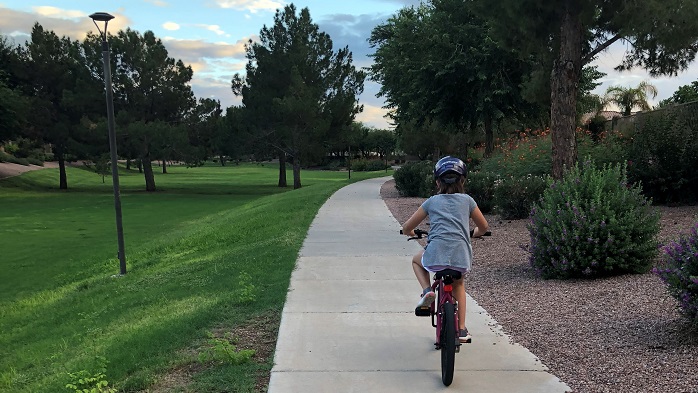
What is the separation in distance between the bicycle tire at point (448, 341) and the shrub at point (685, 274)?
207 centimetres

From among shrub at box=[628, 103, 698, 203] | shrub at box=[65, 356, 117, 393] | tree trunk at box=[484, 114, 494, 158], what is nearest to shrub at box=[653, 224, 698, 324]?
shrub at box=[65, 356, 117, 393]

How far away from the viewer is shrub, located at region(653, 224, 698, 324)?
15.0ft

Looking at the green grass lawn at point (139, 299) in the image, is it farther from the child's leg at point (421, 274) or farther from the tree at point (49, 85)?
the tree at point (49, 85)

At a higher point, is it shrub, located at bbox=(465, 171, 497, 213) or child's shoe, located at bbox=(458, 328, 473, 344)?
shrub, located at bbox=(465, 171, 497, 213)

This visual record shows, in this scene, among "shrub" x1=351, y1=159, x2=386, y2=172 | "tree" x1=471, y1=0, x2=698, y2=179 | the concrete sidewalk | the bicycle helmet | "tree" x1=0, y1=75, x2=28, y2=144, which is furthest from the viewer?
"shrub" x1=351, y1=159, x2=386, y2=172

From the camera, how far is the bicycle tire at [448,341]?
3910 mm

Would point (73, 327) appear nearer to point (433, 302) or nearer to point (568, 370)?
point (433, 302)

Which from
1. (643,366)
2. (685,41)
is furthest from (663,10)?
(643,366)

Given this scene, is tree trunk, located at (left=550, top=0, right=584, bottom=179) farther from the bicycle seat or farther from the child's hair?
the bicycle seat

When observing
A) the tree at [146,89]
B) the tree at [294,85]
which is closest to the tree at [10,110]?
the tree at [146,89]

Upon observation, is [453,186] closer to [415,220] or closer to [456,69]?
[415,220]

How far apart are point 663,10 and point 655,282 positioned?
7201mm

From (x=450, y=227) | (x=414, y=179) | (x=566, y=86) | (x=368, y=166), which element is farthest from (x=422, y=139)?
(x=368, y=166)

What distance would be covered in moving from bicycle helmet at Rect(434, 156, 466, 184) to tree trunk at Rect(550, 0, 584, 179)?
319 inches
